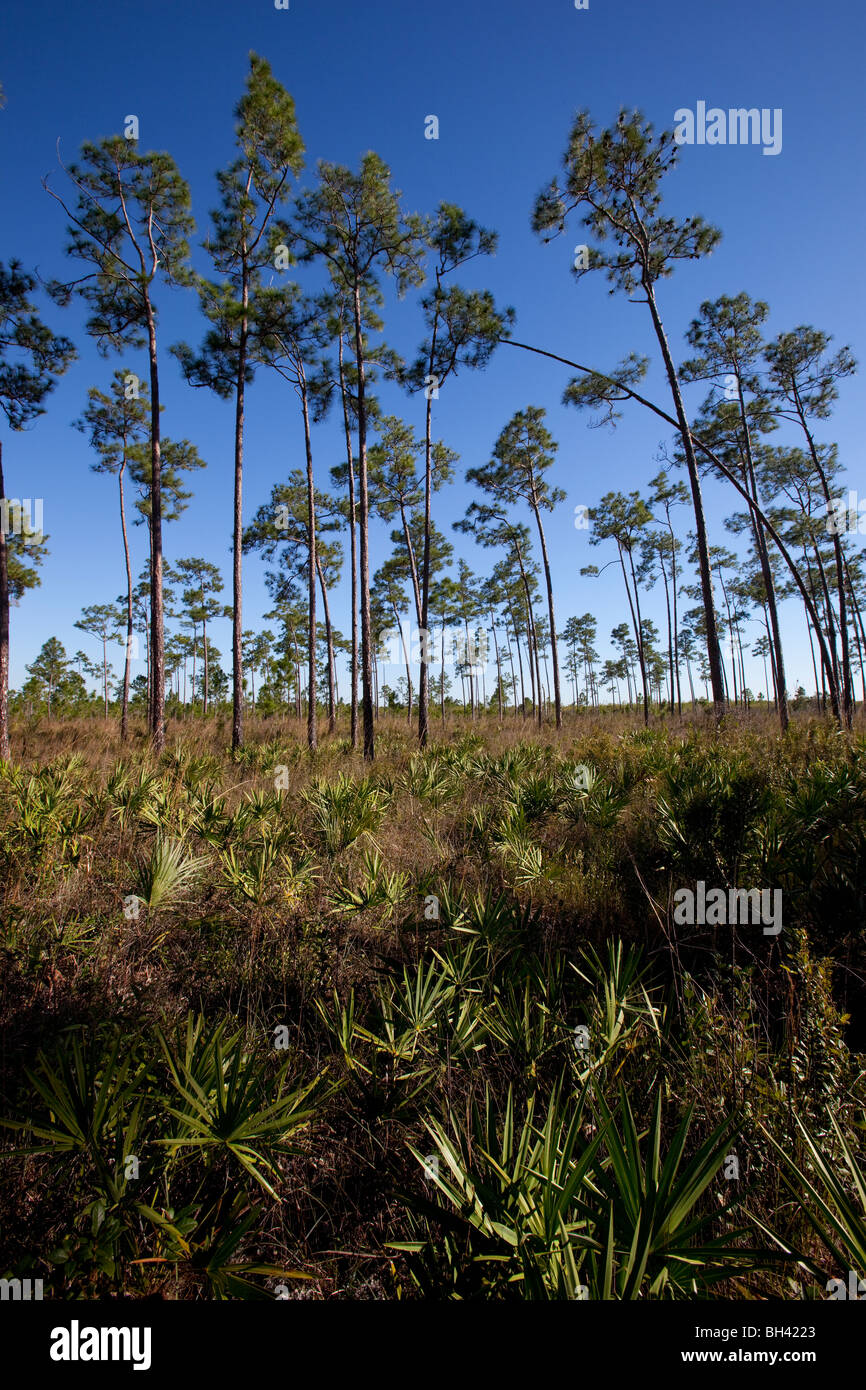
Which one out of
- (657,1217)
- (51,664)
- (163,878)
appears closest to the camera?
(657,1217)

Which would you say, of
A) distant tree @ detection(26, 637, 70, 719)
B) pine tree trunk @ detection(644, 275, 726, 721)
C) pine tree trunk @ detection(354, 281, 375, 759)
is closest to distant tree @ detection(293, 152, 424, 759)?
pine tree trunk @ detection(354, 281, 375, 759)

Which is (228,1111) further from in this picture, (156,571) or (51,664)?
(51,664)

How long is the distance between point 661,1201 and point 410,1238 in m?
1.07

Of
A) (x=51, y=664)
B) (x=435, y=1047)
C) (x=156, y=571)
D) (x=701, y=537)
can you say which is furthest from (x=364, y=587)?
(x=51, y=664)

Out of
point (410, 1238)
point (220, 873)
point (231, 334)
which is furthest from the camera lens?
point (231, 334)

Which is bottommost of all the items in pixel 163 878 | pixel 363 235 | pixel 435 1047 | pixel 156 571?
pixel 435 1047

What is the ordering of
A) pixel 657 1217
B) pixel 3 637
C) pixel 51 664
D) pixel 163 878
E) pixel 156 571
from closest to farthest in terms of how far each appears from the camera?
pixel 657 1217 → pixel 163 878 → pixel 3 637 → pixel 156 571 → pixel 51 664

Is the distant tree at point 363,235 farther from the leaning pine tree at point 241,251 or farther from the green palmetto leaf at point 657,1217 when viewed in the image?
the green palmetto leaf at point 657,1217

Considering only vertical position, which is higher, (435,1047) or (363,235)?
(363,235)

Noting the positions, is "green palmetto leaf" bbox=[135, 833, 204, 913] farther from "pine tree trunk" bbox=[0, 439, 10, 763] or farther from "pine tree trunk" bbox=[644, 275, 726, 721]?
"pine tree trunk" bbox=[644, 275, 726, 721]

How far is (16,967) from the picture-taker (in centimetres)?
346

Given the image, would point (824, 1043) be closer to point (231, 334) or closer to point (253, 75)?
point (231, 334)

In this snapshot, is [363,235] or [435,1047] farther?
[363,235]

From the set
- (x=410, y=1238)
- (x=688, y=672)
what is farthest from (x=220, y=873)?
(x=688, y=672)
